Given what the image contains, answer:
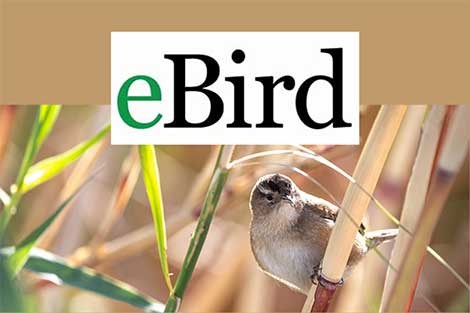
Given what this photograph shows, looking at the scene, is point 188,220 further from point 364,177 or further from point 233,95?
point 364,177

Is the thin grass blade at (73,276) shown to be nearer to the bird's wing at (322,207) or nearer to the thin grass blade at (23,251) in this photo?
the thin grass blade at (23,251)

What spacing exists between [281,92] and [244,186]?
0.79 ft

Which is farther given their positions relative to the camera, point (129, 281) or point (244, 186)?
point (129, 281)

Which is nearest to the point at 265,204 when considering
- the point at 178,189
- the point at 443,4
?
the point at 178,189

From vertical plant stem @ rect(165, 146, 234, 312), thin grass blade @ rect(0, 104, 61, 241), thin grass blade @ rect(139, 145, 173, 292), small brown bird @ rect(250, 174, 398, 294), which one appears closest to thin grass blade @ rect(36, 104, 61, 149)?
thin grass blade @ rect(0, 104, 61, 241)

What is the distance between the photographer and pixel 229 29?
1.12 m

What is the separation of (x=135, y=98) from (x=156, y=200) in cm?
19

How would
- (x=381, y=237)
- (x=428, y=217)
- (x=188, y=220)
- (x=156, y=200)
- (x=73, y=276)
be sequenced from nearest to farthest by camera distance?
(x=428, y=217)
(x=156, y=200)
(x=73, y=276)
(x=381, y=237)
(x=188, y=220)

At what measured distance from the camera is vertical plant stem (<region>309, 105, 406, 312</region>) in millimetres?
958

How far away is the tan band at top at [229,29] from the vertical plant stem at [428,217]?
0.13 metres

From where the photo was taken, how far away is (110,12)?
1110 mm

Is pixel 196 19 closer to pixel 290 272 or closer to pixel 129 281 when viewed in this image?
pixel 290 272

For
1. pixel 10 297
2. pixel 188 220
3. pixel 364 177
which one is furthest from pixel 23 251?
pixel 364 177

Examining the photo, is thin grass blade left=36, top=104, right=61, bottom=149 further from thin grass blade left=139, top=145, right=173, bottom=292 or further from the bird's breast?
the bird's breast
